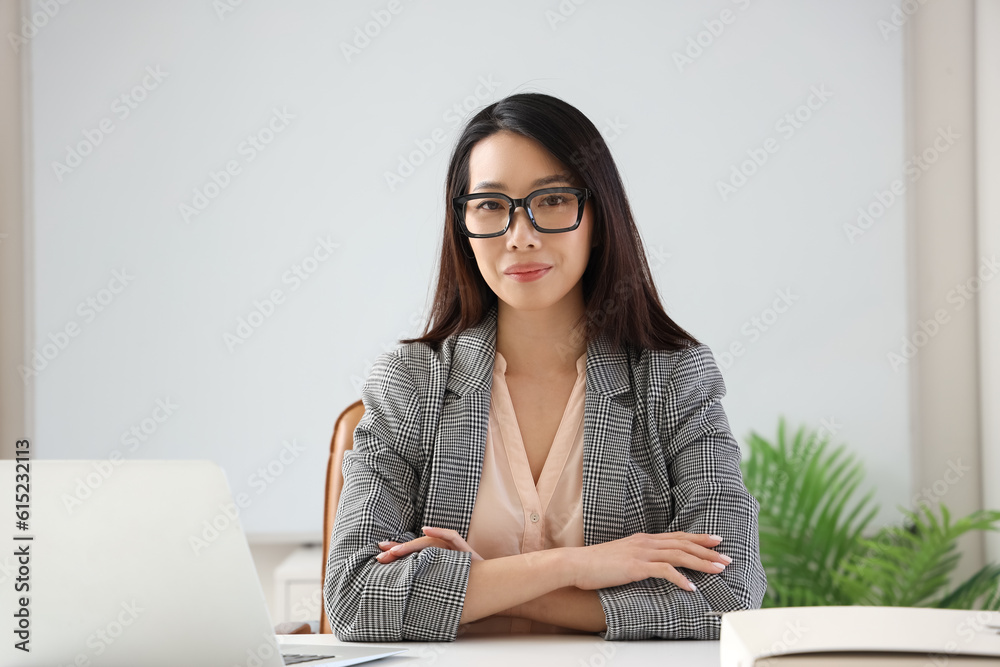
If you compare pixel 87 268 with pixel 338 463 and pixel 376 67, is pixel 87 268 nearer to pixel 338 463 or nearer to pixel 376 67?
pixel 376 67

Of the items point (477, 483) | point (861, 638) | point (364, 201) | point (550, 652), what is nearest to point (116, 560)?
point (550, 652)

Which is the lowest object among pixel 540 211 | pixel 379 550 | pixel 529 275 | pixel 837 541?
pixel 837 541

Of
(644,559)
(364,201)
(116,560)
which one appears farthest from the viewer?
(364,201)

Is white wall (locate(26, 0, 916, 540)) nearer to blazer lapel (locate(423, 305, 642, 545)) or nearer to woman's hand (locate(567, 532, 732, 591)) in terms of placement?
blazer lapel (locate(423, 305, 642, 545))

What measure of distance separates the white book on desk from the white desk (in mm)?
353

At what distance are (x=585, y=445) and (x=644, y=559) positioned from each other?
0.83 feet

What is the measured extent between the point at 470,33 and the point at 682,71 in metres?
0.76

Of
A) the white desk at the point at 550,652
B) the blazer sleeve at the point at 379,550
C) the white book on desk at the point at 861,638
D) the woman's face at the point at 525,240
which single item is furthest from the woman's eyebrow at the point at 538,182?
the white book on desk at the point at 861,638

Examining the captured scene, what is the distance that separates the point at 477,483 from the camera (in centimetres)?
146

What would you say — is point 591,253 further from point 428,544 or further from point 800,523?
point 800,523

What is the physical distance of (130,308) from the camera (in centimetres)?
295

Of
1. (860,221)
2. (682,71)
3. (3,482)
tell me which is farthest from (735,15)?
(3,482)

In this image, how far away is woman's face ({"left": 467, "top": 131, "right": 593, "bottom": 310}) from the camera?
1.45 meters

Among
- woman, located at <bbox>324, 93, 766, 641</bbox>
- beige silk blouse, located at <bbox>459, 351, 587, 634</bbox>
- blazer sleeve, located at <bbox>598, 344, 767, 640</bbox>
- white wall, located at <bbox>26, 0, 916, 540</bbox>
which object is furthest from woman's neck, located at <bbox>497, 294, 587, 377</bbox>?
white wall, located at <bbox>26, 0, 916, 540</bbox>
